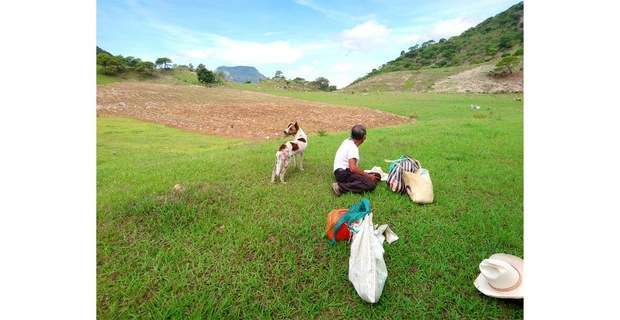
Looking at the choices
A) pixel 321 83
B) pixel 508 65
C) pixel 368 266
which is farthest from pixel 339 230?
pixel 321 83

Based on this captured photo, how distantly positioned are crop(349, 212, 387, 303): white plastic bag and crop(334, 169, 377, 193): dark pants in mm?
1987

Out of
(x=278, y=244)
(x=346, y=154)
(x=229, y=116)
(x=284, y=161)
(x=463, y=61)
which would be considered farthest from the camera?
(x=463, y=61)

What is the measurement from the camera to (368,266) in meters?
2.27

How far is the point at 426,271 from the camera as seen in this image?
2719 mm

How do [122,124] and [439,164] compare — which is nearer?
[439,164]

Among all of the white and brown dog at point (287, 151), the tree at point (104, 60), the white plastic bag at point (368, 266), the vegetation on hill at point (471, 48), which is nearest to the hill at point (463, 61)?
the vegetation on hill at point (471, 48)

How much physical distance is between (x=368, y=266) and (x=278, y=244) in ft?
3.95

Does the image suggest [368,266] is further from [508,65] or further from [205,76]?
[205,76]

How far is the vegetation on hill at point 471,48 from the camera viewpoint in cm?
6372

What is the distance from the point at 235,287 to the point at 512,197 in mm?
4459

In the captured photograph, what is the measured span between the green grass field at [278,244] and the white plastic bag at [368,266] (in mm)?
152

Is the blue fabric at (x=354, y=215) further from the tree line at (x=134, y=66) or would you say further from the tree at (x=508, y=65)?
the tree at (x=508, y=65)
